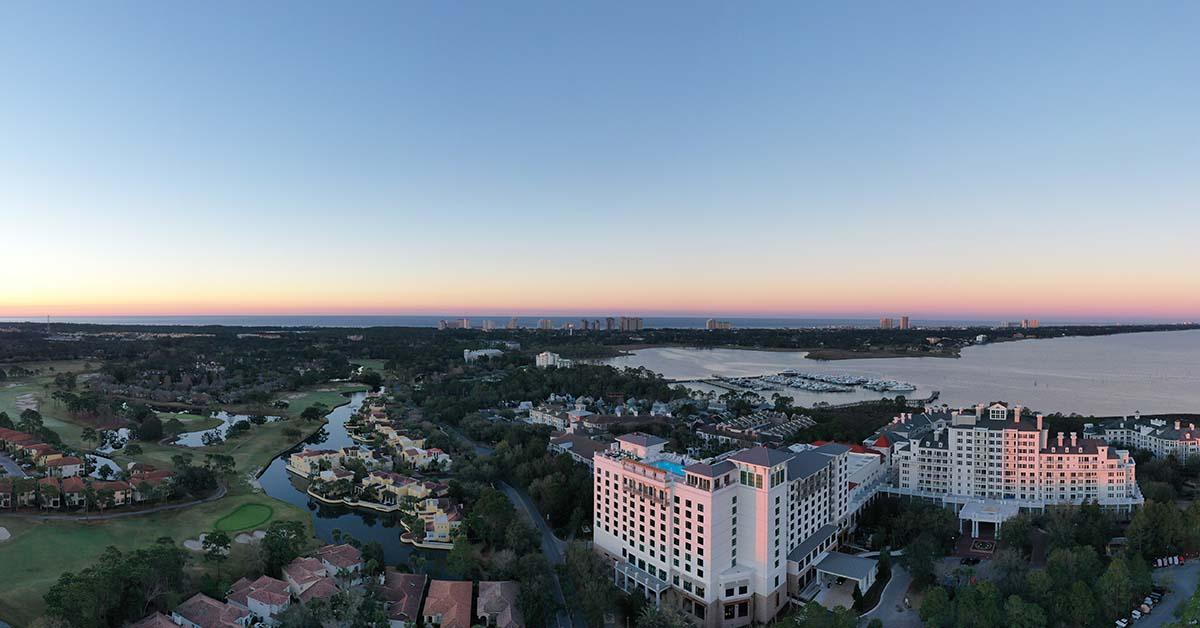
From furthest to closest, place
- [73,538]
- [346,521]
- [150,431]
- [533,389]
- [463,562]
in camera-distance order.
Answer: [533,389]
[150,431]
[346,521]
[73,538]
[463,562]

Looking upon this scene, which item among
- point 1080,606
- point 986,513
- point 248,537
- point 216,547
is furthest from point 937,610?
point 248,537

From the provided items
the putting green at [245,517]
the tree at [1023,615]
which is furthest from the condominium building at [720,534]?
the putting green at [245,517]

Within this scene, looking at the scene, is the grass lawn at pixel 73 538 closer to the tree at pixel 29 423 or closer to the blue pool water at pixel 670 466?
the blue pool water at pixel 670 466

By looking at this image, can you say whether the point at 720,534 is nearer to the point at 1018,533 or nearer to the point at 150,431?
the point at 1018,533

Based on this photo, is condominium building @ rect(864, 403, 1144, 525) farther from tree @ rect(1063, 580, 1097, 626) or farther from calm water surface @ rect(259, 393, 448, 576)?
calm water surface @ rect(259, 393, 448, 576)

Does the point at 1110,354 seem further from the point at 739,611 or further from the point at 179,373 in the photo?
the point at 179,373

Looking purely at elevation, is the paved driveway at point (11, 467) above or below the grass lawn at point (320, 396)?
above
